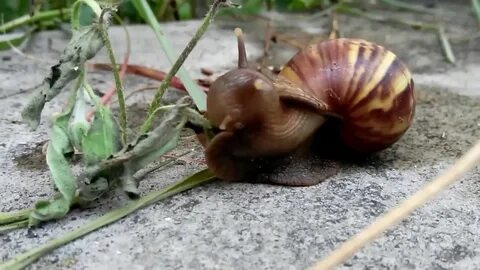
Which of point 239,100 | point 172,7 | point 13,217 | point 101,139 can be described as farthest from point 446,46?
point 13,217

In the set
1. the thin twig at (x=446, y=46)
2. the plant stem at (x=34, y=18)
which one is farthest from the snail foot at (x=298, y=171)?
the plant stem at (x=34, y=18)

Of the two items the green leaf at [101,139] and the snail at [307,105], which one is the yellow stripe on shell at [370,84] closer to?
the snail at [307,105]

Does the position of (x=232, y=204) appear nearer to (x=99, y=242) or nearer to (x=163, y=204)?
(x=163, y=204)

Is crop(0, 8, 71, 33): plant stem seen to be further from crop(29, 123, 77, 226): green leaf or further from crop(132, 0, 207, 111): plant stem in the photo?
crop(29, 123, 77, 226): green leaf

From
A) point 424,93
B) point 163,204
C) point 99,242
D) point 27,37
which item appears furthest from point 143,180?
point 27,37

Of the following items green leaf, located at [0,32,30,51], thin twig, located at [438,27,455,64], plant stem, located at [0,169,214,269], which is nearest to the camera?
plant stem, located at [0,169,214,269]

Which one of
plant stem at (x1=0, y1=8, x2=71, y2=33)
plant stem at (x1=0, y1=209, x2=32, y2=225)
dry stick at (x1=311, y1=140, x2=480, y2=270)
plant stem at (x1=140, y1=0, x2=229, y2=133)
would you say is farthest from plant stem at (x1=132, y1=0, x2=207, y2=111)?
plant stem at (x1=0, y1=8, x2=71, y2=33)
